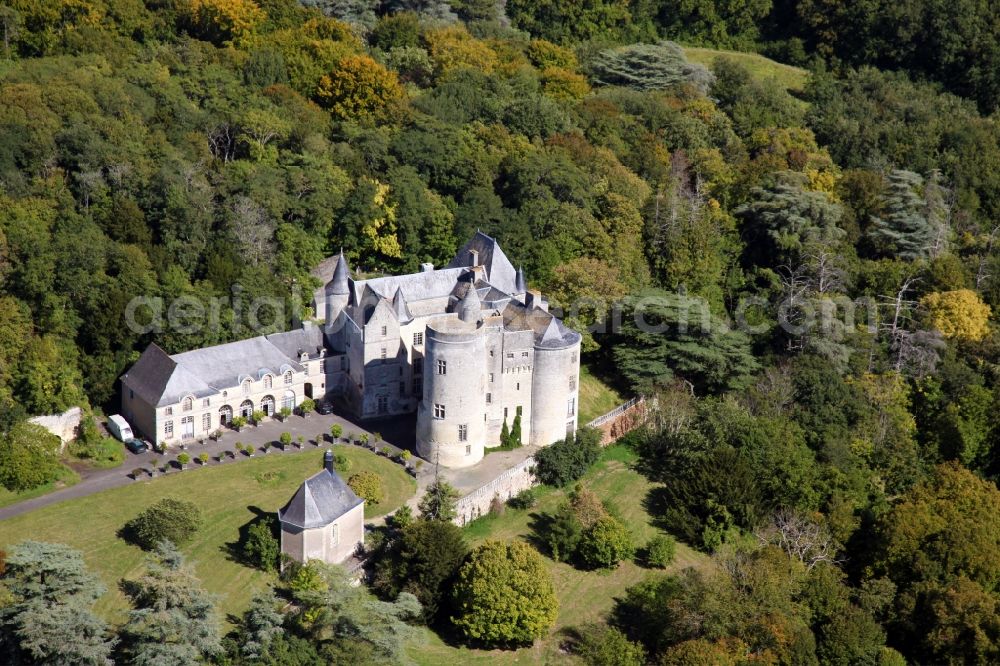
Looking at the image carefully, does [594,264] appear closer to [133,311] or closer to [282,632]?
[133,311]

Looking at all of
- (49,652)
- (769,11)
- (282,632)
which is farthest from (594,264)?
(769,11)

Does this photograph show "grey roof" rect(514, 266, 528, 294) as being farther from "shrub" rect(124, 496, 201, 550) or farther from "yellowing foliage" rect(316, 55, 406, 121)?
"shrub" rect(124, 496, 201, 550)

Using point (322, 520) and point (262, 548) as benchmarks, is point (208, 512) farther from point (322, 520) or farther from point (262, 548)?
point (322, 520)

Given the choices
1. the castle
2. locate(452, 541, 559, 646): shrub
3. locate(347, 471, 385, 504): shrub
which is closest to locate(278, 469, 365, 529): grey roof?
locate(347, 471, 385, 504): shrub

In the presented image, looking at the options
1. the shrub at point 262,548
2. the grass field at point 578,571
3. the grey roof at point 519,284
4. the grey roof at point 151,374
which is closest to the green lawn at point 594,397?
the grass field at point 578,571

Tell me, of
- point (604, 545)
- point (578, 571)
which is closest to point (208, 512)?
point (578, 571)

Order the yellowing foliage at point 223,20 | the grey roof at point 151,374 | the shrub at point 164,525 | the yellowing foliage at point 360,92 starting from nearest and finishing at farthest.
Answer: the shrub at point 164,525 < the grey roof at point 151,374 < the yellowing foliage at point 360,92 < the yellowing foliage at point 223,20

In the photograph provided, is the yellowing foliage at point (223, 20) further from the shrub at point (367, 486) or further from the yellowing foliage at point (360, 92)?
the shrub at point (367, 486)
